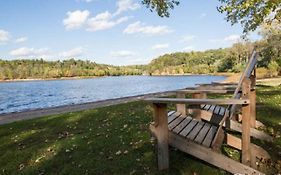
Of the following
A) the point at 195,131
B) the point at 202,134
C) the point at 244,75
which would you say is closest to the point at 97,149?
the point at 195,131

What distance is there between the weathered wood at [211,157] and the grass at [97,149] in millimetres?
573

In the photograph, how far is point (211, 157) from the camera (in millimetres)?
5406

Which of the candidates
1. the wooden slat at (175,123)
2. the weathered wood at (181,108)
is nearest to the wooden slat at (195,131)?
the wooden slat at (175,123)

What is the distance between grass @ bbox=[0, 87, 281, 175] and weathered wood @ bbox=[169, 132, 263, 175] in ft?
1.88

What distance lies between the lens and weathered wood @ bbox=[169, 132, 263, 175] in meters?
5.23

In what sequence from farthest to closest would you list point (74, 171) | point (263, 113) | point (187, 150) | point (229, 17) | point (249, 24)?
1. point (249, 24)
2. point (229, 17)
3. point (263, 113)
4. point (74, 171)
5. point (187, 150)

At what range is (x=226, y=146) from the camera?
7.24m

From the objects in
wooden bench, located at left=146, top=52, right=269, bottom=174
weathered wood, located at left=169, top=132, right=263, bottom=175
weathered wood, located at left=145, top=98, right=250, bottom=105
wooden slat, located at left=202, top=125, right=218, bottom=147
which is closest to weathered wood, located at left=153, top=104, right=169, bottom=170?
wooden bench, located at left=146, top=52, right=269, bottom=174

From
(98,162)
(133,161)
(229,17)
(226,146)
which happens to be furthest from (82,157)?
(229,17)

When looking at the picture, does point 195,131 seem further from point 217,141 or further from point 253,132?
point 253,132

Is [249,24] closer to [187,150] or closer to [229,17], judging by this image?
[229,17]

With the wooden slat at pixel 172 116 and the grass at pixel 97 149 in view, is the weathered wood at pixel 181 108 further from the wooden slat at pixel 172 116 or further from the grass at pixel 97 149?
the grass at pixel 97 149

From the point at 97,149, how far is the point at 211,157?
3.70 metres

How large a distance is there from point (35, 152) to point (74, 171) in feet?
8.16
